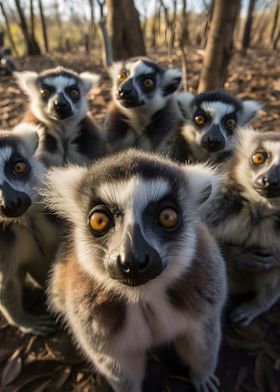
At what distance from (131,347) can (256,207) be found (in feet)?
5.45

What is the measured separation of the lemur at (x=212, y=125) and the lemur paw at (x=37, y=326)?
7.73 feet

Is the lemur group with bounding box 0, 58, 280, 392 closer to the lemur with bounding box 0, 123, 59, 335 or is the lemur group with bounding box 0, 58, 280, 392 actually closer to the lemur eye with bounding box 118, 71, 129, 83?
the lemur with bounding box 0, 123, 59, 335

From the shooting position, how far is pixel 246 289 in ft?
12.3

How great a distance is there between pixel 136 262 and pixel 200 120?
302 centimetres

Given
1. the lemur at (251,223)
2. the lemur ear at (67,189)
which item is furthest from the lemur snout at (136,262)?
the lemur at (251,223)

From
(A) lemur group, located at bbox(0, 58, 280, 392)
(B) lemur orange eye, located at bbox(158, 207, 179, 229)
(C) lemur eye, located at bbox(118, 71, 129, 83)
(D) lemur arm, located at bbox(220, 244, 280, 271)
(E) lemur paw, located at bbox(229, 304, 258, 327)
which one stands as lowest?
(E) lemur paw, located at bbox(229, 304, 258, 327)

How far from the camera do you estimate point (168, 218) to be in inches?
79.3

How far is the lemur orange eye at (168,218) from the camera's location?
6.57ft

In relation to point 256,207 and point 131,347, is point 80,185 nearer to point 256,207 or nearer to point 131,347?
point 131,347

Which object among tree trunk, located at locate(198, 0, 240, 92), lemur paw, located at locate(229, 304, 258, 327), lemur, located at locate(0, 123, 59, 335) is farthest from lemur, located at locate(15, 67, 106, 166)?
lemur paw, located at locate(229, 304, 258, 327)

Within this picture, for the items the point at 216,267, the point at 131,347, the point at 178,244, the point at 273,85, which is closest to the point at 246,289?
the point at 216,267

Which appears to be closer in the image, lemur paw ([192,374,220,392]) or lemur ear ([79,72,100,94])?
lemur paw ([192,374,220,392])

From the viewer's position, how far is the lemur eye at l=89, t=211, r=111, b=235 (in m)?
2.02

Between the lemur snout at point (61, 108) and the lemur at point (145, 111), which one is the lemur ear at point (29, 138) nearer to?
the lemur snout at point (61, 108)
